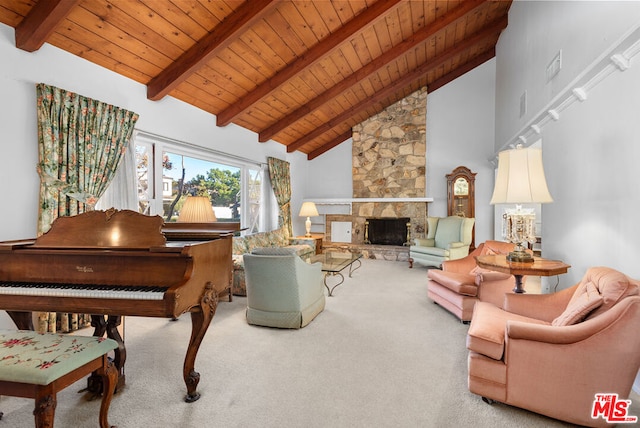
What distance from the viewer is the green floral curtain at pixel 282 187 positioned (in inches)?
270

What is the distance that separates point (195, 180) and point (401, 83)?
422 cm

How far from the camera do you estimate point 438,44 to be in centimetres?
568

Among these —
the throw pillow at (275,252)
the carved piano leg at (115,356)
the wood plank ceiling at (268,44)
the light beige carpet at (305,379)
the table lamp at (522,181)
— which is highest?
the wood plank ceiling at (268,44)

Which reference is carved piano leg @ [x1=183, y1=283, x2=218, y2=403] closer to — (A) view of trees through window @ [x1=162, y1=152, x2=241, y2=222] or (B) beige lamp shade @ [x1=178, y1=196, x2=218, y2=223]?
(B) beige lamp shade @ [x1=178, y1=196, x2=218, y2=223]

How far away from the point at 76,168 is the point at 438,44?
5.62m

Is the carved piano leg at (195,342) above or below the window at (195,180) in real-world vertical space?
below

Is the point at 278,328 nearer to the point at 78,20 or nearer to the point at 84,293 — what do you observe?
the point at 84,293

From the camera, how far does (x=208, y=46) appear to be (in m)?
3.54

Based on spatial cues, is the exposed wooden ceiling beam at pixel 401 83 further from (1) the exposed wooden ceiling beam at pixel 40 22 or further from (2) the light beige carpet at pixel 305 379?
(1) the exposed wooden ceiling beam at pixel 40 22

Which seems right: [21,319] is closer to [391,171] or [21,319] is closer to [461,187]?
[391,171]

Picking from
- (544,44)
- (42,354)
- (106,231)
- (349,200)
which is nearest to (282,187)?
(349,200)

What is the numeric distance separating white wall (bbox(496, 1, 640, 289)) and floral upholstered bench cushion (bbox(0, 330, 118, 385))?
3330 millimetres

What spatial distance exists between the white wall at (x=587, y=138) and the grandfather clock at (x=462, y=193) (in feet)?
8.53

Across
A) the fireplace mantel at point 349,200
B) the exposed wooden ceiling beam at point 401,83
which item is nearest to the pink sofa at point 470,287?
the fireplace mantel at point 349,200
